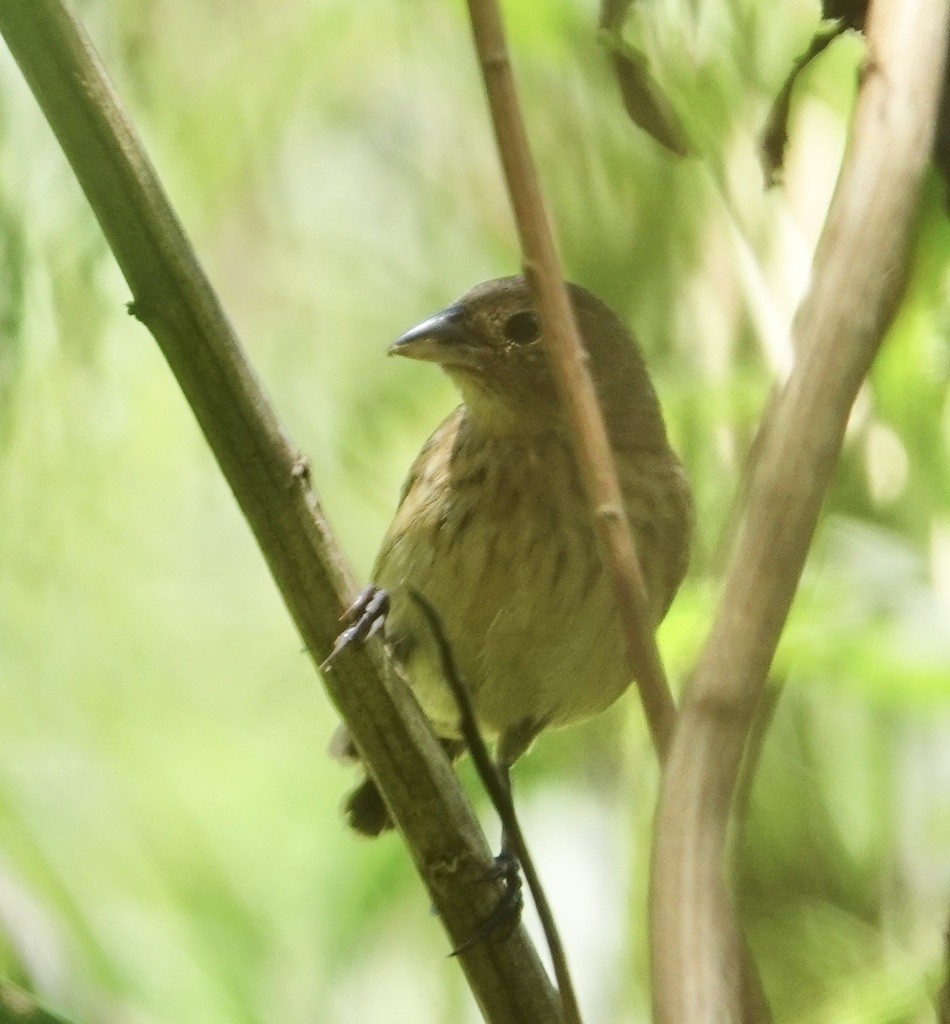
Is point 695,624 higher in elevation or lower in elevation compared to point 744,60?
lower

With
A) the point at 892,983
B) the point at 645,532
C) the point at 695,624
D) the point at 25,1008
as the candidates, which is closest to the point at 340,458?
the point at 645,532

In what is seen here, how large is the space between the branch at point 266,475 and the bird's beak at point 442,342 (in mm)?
717

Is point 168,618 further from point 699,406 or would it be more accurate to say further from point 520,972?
point 520,972

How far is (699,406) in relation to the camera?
1864 mm

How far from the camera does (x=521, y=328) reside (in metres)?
1.82

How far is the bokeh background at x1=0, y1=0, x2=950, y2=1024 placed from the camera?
1619 mm

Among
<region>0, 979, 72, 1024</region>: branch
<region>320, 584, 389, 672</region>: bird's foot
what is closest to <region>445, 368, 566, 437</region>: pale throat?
<region>320, 584, 389, 672</region>: bird's foot

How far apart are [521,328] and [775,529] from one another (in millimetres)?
1155

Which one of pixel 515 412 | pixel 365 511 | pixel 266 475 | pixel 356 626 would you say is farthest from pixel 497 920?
pixel 365 511

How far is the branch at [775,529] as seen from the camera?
24.4 inches

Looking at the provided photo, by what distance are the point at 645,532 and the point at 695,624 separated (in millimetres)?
258

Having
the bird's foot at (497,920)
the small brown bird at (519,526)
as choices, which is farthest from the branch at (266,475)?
the small brown bird at (519,526)

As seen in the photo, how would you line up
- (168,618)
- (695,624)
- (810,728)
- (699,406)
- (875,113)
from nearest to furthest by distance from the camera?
1. (875,113)
2. (695,624)
3. (699,406)
4. (810,728)
5. (168,618)

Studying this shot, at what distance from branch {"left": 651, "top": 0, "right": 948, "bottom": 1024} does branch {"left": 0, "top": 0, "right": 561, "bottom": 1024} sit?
14.2 inches
